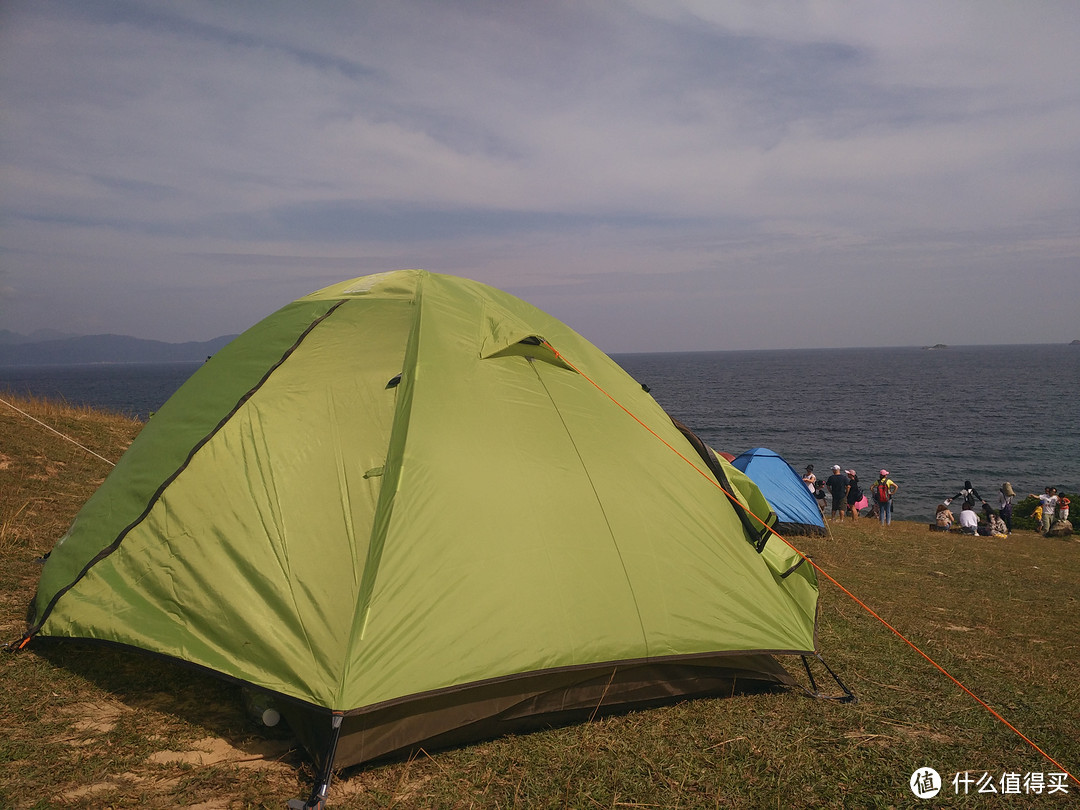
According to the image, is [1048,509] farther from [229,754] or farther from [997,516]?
[229,754]

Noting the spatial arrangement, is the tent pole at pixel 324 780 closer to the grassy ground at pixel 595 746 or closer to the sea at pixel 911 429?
the grassy ground at pixel 595 746

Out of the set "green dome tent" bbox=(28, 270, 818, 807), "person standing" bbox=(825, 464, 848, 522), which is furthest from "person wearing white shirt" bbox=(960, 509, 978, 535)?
"green dome tent" bbox=(28, 270, 818, 807)

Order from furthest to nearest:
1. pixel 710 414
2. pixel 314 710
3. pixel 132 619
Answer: pixel 710 414 < pixel 132 619 < pixel 314 710

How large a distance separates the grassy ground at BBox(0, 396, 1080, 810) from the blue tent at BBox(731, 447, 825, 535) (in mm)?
8090

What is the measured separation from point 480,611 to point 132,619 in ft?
7.86

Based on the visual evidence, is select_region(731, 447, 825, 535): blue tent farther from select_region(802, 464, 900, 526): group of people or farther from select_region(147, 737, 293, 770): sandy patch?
select_region(147, 737, 293, 770): sandy patch

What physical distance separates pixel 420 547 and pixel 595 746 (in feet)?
5.65

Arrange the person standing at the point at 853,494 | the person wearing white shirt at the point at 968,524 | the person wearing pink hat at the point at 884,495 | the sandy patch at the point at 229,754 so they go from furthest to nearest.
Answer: the person standing at the point at 853,494 < the person wearing pink hat at the point at 884,495 < the person wearing white shirt at the point at 968,524 < the sandy patch at the point at 229,754

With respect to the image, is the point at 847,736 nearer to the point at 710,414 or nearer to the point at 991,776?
the point at 991,776

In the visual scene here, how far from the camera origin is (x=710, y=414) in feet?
196

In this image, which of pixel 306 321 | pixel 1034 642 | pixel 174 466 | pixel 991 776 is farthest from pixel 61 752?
pixel 1034 642

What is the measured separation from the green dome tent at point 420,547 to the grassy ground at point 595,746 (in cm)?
27

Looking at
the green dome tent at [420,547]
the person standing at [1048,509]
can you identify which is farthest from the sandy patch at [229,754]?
the person standing at [1048,509]

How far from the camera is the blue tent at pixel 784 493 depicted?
1464cm
